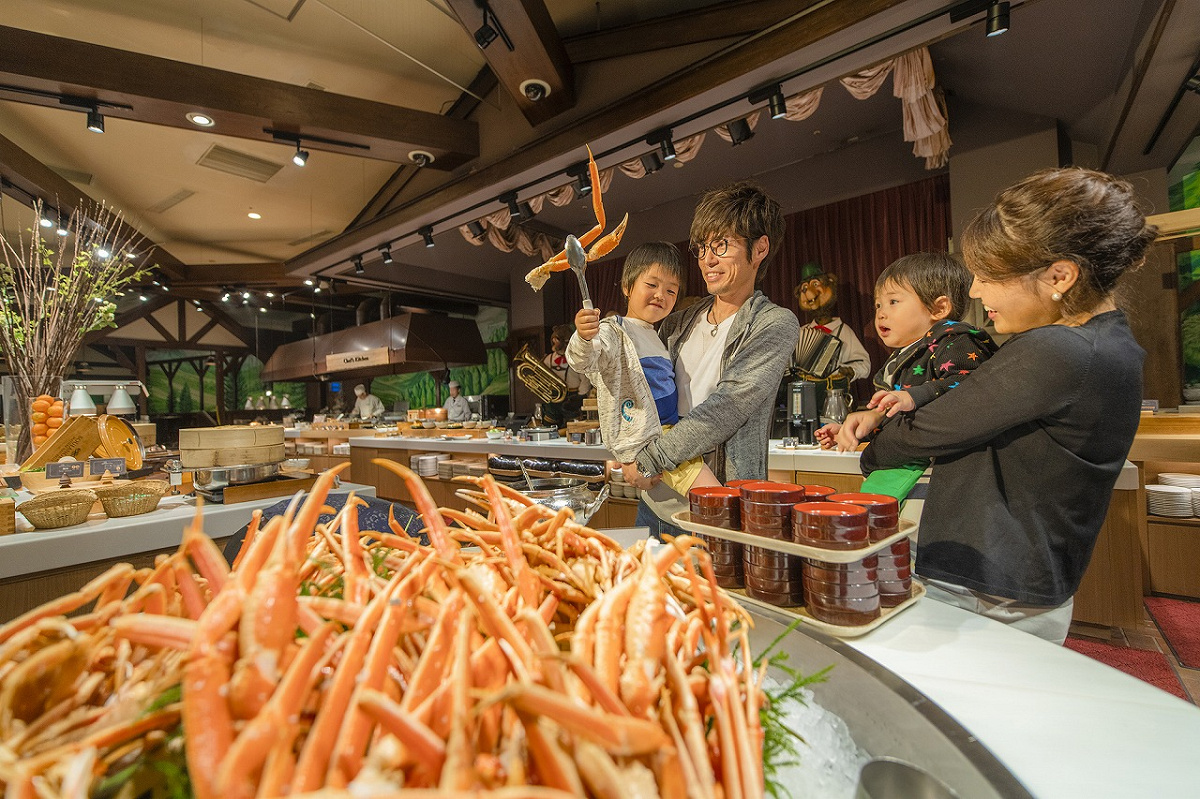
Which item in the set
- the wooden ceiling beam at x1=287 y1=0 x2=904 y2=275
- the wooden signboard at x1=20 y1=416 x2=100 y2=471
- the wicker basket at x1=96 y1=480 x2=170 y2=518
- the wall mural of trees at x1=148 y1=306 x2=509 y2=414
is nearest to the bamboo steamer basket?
the wicker basket at x1=96 y1=480 x2=170 y2=518

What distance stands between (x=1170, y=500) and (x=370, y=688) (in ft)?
12.2

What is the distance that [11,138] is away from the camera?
4355 millimetres

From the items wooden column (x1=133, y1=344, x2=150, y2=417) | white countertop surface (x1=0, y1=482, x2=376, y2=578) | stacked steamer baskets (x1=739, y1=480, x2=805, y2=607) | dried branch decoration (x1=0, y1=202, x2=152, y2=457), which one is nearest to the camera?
stacked steamer baskets (x1=739, y1=480, x2=805, y2=607)

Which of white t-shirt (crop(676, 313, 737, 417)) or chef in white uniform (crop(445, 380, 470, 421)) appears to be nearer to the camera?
white t-shirt (crop(676, 313, 737, 417))

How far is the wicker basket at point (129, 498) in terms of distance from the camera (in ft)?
5.42

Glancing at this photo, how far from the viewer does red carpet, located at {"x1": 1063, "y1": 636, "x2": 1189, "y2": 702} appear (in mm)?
1882

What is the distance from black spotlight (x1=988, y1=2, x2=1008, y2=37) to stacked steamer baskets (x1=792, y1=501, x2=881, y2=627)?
2533 mm

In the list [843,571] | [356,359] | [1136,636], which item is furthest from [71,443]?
[356,359]

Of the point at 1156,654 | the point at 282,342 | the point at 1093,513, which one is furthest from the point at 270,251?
the point at 1156,654

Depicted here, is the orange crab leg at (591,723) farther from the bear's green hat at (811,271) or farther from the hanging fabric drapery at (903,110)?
the bear's green hat at (811,271)

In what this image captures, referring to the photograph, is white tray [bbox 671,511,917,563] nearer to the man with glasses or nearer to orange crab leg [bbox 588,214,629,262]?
the man with glasses

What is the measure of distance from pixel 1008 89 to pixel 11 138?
7820mm

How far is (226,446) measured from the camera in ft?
5.98

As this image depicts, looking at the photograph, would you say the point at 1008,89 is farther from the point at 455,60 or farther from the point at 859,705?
the point at 859,705
